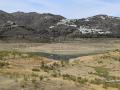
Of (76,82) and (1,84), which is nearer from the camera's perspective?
(1,84)

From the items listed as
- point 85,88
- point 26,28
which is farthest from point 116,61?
point 26,28

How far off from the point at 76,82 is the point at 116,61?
2882cm

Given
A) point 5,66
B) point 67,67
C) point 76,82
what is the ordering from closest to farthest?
point 76,82 → point 5,66 → point 67,67

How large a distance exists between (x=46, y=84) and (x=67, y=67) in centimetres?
1985

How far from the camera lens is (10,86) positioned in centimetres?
2172

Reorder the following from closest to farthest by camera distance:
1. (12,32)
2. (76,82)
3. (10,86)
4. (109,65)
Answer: (10,86)
(76,82)
(109,65)
(12,32)

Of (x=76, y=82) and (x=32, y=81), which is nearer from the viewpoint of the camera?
(x=32, y=81)

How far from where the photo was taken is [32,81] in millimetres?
22531

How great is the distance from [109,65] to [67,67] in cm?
908

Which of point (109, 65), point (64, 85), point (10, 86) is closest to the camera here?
point (10, 86)

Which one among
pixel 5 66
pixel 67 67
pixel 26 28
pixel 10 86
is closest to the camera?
pixel 10 86

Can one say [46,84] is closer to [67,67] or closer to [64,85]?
[64,85]

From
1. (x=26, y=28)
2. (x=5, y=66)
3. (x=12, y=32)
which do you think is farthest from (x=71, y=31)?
(x=5, y=66)

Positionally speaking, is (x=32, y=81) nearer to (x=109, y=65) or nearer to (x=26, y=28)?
(x=109, y=65)
